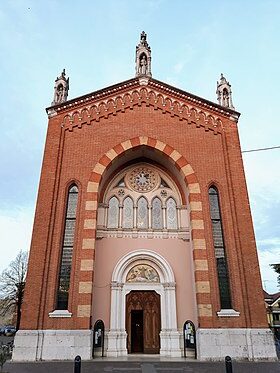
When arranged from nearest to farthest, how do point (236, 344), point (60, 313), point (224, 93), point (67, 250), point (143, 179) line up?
point (236, 344), point (60, 313), point (67, 250), point (143, 179), point (224, 93)

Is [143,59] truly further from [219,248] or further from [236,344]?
[236,344]

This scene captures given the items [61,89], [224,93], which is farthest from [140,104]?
[224,93]

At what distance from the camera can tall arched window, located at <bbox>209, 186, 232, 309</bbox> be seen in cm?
1215

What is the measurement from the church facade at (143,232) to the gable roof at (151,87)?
0.05 metres

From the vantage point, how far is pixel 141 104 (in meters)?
15.5

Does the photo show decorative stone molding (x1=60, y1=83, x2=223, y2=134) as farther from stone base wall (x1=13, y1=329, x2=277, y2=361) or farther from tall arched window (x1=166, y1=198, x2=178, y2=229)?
stone base wall (x1=13, y1=329, x2=277, y2=361)

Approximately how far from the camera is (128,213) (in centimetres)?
1459

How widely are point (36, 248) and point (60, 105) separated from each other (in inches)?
278

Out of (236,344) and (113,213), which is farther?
(113,213)

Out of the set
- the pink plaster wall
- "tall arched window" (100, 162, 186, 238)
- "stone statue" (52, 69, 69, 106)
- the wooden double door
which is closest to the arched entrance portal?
the wooden double door

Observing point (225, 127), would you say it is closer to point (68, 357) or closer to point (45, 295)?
point (45, 295)

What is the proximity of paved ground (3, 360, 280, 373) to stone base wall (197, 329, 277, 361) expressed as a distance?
57 centimetres

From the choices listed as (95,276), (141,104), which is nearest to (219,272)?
(95,276)

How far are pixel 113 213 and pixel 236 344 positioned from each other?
741 centimetres
